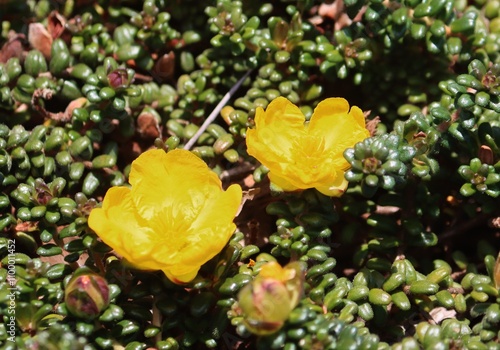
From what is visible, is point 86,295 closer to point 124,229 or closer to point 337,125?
point 124,229

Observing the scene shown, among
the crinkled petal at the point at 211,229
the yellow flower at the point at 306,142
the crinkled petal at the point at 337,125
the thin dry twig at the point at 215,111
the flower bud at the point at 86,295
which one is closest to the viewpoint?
the flower bud at the point at 86,295

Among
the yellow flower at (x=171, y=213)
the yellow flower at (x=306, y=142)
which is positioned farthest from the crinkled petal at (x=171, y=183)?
the yellow flower at (x=306, y=142)

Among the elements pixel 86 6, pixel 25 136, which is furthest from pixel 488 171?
pixel 86 6

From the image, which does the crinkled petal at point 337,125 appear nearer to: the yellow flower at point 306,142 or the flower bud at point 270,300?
the yellow flower at point 306,142

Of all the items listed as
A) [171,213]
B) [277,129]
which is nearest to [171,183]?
[171,213]

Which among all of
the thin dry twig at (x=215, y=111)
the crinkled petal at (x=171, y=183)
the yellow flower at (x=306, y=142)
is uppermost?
the yellow flower at (x=306, y=142)

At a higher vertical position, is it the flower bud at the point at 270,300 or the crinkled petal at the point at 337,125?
the crinkled petal at the point at 337,125
